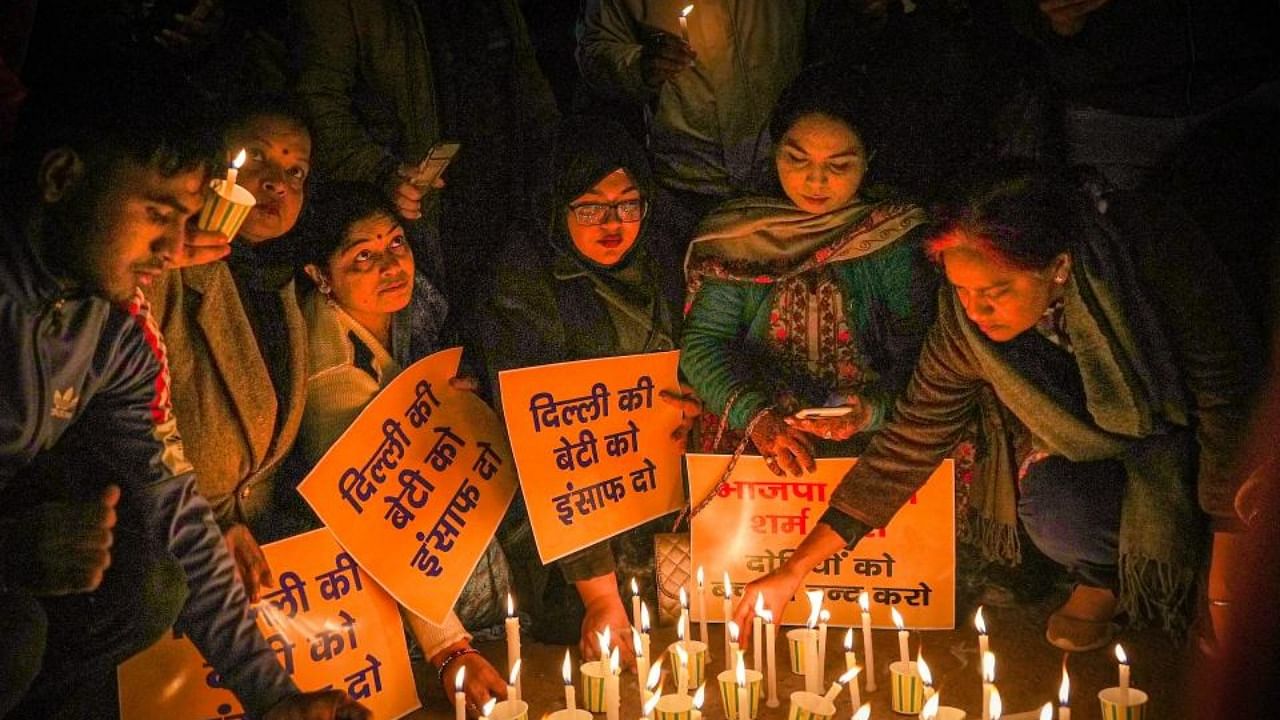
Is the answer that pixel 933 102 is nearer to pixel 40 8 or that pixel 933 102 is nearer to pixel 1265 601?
pixel 1265 601

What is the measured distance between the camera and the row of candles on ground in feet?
11.3

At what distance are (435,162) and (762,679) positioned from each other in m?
2.33

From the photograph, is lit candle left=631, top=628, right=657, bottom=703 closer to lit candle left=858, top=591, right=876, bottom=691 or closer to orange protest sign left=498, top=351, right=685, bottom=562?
orange protest sign left=498, top=351, right=685, bottom=562

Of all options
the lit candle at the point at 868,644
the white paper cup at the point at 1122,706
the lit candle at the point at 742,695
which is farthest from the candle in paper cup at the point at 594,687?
the white paper cup at the point at 1122,706

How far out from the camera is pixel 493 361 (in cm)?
436

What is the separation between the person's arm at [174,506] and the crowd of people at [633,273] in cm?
1

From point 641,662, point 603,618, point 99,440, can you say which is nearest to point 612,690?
point 641,662

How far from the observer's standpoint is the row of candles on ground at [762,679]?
3.46 m

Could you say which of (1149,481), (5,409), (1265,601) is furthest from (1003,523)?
(5,409)

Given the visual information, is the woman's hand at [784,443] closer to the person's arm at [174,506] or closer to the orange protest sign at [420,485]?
the orange protest sign at [420,485]

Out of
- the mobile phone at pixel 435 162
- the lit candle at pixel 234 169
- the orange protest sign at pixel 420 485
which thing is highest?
the mobile phone at pixel 435 162

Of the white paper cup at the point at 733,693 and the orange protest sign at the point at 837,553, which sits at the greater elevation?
the orange protest sign at the point at 837,553

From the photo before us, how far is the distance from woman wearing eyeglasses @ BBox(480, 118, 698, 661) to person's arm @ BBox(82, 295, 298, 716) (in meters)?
1.27

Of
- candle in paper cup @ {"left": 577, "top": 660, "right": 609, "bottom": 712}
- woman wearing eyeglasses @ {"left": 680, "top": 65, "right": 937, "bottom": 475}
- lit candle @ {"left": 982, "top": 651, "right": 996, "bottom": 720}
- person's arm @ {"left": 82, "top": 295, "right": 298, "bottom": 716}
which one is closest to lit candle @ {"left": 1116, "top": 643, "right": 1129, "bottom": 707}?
lit candle @ {"left": 982, "top": 651, "right": 996, "bottom": 720}
